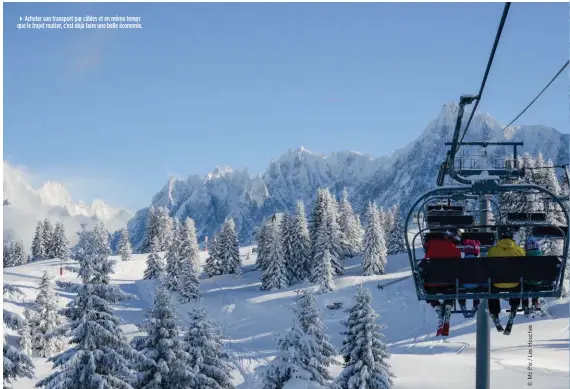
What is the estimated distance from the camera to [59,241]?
381 ft

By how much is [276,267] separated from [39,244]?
60.6 m

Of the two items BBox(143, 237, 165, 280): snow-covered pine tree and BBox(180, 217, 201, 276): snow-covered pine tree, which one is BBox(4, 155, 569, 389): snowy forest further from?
BBox(143, 237, 165, 280): snow-covered pine tree

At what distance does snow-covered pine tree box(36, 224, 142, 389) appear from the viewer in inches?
776

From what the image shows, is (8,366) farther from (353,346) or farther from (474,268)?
(353,346)

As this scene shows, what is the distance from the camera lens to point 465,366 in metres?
42.9

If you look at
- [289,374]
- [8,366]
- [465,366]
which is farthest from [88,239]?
[465,366]

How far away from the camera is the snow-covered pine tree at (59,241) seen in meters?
115

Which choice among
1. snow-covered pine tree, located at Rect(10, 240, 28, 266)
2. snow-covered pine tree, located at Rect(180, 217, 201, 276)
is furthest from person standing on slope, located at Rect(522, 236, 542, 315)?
snow-covered pine tree, located at Rect(10, 240, 28, 266)

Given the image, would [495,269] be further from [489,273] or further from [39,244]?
[39,244]

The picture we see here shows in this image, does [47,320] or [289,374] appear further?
[47,320]

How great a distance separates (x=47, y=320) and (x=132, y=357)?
3860 cm

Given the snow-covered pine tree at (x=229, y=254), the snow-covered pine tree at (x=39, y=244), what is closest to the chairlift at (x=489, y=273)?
the snow-covered pine tree at (x=229, y=254)

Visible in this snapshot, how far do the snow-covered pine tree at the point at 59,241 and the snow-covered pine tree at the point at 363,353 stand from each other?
96.9 m

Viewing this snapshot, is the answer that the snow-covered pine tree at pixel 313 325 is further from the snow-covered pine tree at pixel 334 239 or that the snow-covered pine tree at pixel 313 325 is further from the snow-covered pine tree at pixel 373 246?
the snow-covered pine tree at pixel 373 246
